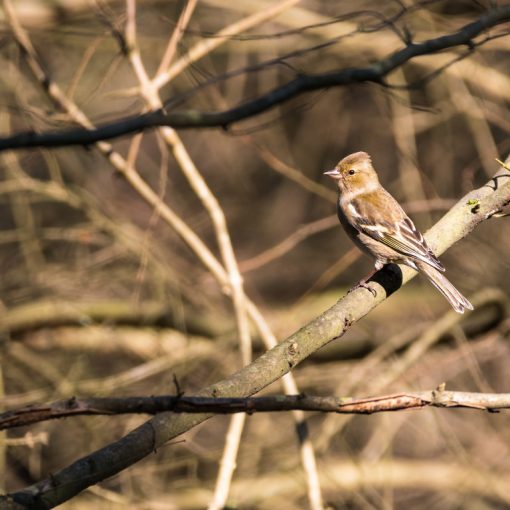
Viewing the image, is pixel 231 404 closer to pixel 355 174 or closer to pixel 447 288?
pixel 447 288

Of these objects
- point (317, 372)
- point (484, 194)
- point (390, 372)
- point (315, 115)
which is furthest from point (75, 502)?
point (315, 115)

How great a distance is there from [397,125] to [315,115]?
10.6 ft

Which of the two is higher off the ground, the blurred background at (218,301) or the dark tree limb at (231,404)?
the blurred background at (218,301)

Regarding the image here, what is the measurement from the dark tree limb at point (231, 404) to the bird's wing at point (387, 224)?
199 cm

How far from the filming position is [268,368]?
372cm

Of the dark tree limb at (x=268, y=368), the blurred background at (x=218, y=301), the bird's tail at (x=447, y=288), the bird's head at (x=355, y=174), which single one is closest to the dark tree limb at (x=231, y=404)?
the dark tree limb at (x=268, y=368)

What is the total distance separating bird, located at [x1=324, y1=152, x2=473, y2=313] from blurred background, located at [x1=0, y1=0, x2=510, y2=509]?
66 cm

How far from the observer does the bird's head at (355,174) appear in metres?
6.77

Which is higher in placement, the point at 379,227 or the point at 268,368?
the point at 379,227

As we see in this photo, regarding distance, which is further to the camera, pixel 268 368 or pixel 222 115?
pixel 222 115

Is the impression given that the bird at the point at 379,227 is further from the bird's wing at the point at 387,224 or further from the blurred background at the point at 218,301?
the blurred background at the point at 218,301

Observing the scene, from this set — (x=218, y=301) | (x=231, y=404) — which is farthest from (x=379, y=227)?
(x=218, y=301)

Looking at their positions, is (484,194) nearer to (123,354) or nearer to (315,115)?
(123,354)

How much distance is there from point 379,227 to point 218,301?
445cm
